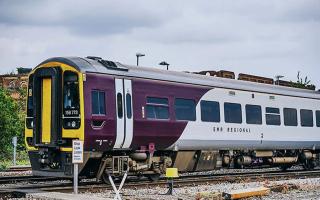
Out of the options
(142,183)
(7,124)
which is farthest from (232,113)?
(7,124)

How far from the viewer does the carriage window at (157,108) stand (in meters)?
16.9

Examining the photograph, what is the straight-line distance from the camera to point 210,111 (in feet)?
63.1

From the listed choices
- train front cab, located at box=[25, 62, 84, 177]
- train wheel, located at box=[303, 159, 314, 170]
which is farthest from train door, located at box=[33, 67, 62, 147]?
train wheel, located at box=[303, 159, 314, 170]

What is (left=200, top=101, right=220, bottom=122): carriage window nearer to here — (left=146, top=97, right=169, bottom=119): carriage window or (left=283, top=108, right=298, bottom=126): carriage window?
(left=146, top=97, right=169, bottom=119): carriage window

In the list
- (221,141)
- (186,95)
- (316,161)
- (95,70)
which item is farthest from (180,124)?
(316,161)

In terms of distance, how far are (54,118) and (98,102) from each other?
1.26 m

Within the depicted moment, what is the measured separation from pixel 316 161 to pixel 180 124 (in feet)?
34.5

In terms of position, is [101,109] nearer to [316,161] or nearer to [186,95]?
[186,95]

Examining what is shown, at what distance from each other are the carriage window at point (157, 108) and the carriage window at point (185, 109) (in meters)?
0.48

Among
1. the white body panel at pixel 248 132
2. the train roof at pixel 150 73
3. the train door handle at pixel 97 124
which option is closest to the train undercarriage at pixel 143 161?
the white body panel at pixel 248 132

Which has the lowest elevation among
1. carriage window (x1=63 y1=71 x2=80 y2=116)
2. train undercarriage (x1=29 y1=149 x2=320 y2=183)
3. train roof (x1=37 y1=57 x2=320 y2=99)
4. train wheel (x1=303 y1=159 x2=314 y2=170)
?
train wheel (x1=303 y1=159 x2=314 y2=170)

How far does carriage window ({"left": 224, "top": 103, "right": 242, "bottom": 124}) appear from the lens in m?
19.9

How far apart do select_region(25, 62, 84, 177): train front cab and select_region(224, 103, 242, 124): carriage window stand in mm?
6464

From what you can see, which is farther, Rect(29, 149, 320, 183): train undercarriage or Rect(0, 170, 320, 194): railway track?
Rect(29, 149, 320, 183): train undercarriage
